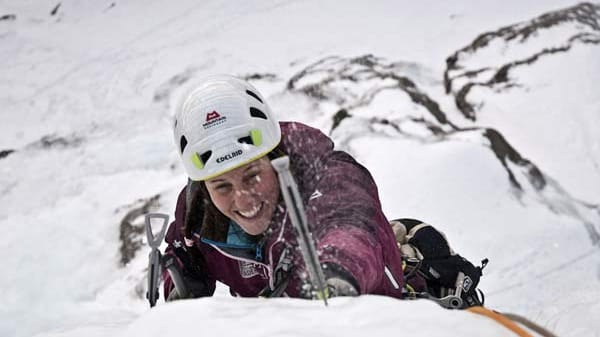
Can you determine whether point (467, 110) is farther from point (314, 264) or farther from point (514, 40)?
point (314, 264)

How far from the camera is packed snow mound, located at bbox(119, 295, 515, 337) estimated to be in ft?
3.94

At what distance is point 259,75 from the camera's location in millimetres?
7562

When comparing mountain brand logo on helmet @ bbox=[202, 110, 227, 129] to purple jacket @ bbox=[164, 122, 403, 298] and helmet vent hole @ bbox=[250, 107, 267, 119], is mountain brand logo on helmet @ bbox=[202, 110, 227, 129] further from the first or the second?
purple jacket @ bbox=[164, 122, 403, 298]

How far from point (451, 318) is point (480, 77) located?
592 cm

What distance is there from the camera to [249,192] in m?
2.30

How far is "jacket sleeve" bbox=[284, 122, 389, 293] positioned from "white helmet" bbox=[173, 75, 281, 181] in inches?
7.6

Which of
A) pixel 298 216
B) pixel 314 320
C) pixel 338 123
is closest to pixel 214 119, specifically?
pixel 298 216

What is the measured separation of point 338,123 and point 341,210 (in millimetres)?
4282

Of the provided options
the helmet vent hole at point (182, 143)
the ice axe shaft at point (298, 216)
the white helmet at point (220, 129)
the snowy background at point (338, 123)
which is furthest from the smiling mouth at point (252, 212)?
the snowy background at point (338, 123)

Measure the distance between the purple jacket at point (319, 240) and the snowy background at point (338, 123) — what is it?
57 cm

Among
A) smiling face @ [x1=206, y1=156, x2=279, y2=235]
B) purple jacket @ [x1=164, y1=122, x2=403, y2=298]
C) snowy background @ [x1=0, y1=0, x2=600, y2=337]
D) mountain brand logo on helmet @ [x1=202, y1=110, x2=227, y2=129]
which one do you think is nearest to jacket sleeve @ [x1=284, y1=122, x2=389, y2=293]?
purple jacket @ [x1=164, y1=122, x2=403, y2=298]

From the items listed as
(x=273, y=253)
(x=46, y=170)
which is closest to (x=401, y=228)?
(x=273, y=253)

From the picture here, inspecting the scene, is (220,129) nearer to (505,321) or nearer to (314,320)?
(314,320)

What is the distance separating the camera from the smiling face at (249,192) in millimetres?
2311
